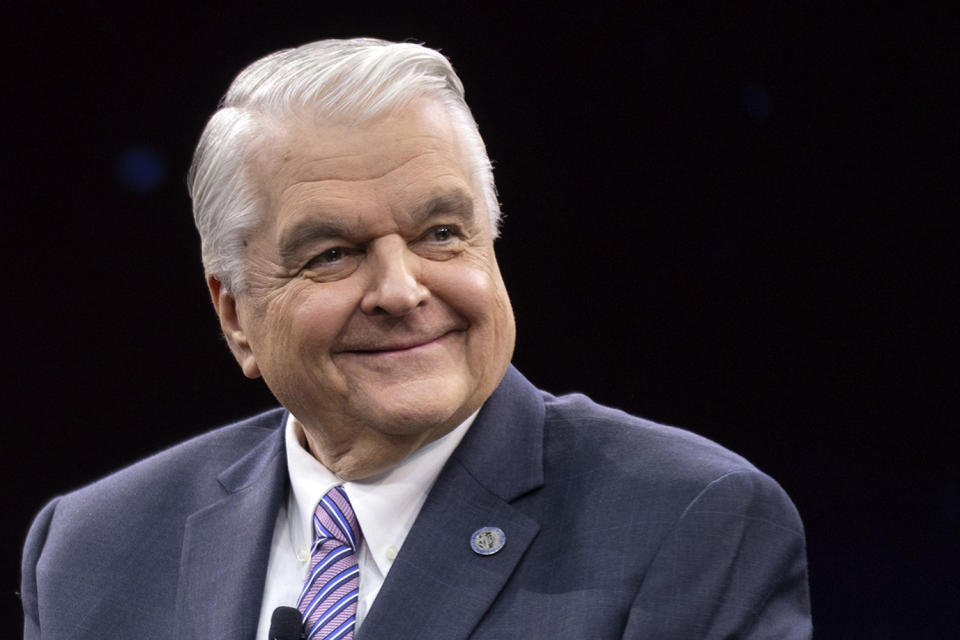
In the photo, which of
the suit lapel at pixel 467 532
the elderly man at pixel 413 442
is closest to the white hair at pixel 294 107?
the elderly man at pixel 413 442

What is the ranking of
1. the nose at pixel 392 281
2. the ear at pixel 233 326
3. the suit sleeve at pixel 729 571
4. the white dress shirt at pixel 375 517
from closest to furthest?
the suit sleeve at pixel 729 571 → the nose at pixel 392 281 → the white dress shirt at pixel 375 517 → the ear at pixel 233 326

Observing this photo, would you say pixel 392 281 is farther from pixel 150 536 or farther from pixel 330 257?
pixel 150 536

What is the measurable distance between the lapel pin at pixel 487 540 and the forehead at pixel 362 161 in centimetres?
61

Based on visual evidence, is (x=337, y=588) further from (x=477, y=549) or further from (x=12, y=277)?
(x=12, y=277)

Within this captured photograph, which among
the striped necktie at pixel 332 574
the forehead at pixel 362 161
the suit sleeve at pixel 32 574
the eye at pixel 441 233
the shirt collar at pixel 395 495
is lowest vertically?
the suit sleeve at pixel 32 574

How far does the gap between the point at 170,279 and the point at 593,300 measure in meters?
1.17

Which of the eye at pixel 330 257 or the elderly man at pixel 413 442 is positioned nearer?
the elderly man at pixel 413 442

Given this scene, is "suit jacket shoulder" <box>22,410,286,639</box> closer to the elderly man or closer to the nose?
the elderly man

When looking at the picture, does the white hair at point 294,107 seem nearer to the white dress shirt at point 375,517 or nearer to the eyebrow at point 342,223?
the eyebrow at point 342,223

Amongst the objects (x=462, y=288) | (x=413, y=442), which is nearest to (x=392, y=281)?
(x=462, y=288)

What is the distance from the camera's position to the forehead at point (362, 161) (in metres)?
2.45

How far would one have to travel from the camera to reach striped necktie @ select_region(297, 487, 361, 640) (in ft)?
8.32

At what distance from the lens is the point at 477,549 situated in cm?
251

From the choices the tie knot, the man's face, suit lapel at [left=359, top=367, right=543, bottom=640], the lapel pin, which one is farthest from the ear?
the lapel pin
